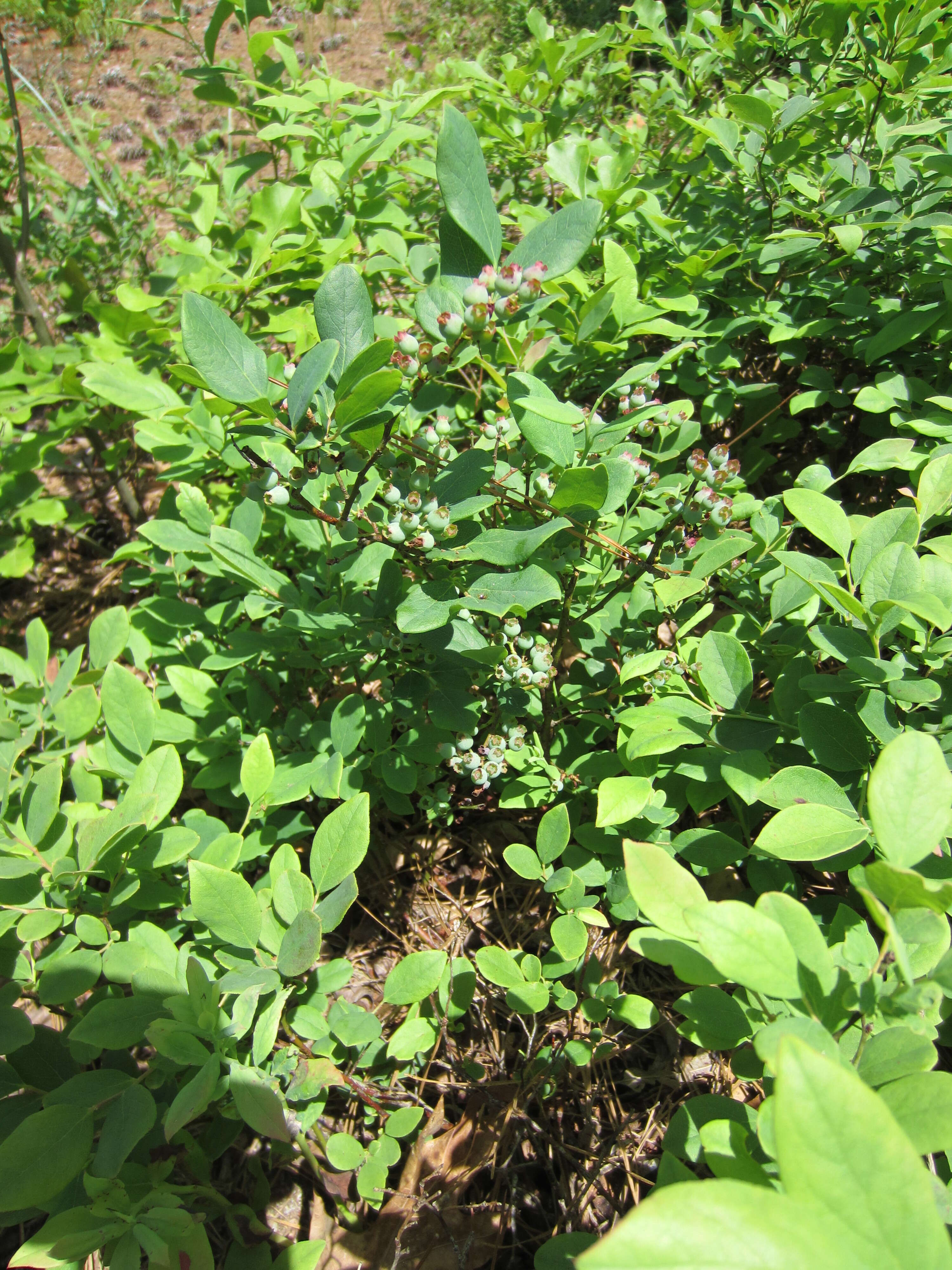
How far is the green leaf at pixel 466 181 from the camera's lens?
0.88 metres

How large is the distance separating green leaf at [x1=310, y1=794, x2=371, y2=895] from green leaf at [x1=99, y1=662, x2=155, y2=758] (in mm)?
464

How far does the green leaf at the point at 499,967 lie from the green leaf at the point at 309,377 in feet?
2.72

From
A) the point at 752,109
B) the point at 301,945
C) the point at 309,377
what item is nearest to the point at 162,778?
the point at 301,945

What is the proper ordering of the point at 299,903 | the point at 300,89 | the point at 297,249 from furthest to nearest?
the point at 300,89
the point at 297,249
the point at 299,903

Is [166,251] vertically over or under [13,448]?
over

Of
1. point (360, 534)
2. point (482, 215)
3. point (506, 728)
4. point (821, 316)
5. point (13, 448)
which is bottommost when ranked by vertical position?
point (506, 728)

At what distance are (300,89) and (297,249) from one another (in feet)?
2.66

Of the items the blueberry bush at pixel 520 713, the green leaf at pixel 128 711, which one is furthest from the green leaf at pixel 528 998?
the green leaf at pixel 128 711

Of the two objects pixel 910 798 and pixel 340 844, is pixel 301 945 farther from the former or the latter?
pixel 910 798

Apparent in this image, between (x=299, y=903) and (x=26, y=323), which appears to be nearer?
(x=299, y=903)

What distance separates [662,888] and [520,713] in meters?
0.58

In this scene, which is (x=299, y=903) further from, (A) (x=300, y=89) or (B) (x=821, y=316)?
(A) (x=300, y=89)

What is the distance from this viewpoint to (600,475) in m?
0.88

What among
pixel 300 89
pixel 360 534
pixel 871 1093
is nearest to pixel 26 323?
pixel 300 89
